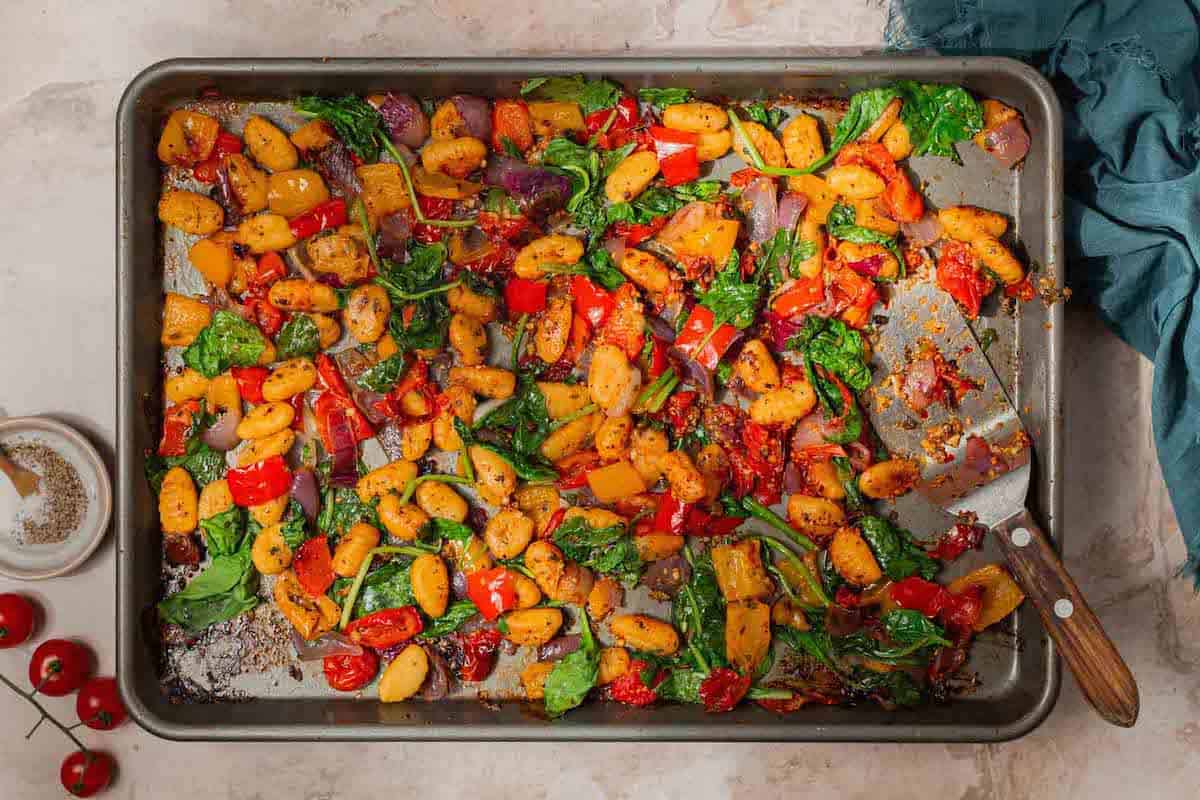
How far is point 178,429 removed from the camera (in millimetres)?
2189

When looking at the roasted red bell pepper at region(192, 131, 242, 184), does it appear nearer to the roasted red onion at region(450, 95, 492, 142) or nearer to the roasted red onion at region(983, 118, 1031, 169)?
the roasted red onion at region(450, 95, 492, 142)

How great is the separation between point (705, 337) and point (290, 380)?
88 centimetres

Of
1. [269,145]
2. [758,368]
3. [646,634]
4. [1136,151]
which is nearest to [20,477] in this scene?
[269,145]

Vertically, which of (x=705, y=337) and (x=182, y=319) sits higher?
(x=182, y=319)

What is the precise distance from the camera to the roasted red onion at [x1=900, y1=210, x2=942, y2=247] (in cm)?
218

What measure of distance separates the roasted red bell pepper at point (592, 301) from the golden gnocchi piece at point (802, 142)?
0.49 m

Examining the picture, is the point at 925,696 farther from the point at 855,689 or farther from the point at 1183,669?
the point at 1183,669

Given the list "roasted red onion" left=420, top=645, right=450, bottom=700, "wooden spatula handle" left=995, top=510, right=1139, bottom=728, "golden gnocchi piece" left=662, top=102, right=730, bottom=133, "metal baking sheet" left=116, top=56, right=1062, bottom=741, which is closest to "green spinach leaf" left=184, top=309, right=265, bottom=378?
"metal baking sheet" left=116, top=56, right=1062, bottom=741

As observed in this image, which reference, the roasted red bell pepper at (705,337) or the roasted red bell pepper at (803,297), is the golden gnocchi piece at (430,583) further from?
the roasted red bell pepper at (803,297)

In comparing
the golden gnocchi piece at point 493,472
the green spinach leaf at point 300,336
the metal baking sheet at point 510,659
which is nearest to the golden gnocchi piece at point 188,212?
the metal baking sheet at point 510,659

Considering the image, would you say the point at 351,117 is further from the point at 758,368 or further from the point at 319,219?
the point at 758,368

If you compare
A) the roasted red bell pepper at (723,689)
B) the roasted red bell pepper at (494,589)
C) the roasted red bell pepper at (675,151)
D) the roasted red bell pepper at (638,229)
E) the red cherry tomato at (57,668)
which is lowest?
the roasted red bell pepper at (723,689)

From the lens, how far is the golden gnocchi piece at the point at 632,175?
212cm

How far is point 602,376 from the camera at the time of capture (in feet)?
6.77
